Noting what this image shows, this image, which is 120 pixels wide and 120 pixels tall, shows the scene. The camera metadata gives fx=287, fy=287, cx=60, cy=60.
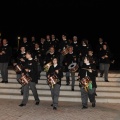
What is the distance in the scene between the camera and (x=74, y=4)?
2000 cm

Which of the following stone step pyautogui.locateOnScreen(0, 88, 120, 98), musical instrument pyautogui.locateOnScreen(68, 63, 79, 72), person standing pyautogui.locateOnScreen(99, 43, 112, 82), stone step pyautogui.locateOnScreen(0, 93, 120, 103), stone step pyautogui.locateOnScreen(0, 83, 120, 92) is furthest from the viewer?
person standing pyautogui.locateOnScreen(99, 43, 112, 82)

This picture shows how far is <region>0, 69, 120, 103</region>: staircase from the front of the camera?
38.3 feet

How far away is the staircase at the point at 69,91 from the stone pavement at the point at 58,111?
46 cm

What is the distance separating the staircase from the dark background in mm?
7250

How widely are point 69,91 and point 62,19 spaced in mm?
8977

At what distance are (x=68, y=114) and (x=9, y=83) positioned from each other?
14.1 feet

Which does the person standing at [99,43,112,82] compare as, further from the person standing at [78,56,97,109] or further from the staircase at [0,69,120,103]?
the person standing at [78,56,97,109]

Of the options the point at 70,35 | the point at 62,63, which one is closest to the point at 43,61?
the point at 62,63

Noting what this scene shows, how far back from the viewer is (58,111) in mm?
9891

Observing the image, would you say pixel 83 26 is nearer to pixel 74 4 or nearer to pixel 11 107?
pixel 74 4

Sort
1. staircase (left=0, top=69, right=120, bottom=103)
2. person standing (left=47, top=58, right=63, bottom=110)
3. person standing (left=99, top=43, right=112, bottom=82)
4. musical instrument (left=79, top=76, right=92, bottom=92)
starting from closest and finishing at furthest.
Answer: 1. musical instrument (left=79, top=76, right=92, bottom=92)
2. person standing (left=47, top=58, right=63, bottom=110)
3. staircase (left=0, top=69, right=120, bottom=103)
4. person standing (left=99, top=43, right=112, bottom=82)

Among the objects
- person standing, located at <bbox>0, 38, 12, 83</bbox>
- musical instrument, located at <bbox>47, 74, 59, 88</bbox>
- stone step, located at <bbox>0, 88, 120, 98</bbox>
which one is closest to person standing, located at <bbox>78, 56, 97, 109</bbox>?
musical instrument, located at <bbox>47, 74, 59, 88</bbox>

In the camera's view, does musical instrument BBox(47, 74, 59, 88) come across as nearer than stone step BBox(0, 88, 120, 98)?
Yes

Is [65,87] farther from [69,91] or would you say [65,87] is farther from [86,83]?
[86,83]
